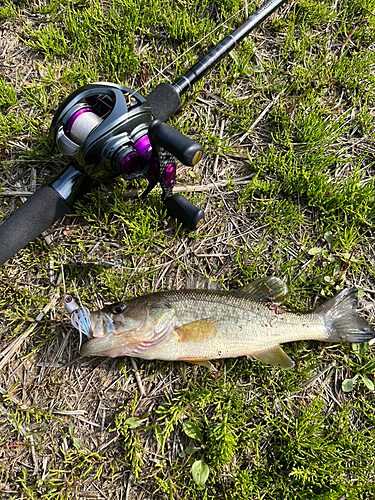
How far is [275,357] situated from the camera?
307 centimetres

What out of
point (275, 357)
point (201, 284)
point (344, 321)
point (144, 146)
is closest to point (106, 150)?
point (144, 146)

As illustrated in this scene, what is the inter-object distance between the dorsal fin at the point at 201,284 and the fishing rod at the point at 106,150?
486 millimetres

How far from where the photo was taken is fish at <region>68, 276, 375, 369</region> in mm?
2850

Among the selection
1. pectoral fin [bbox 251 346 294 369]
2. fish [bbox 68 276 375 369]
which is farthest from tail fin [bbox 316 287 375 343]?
pectoral fin [bbox 251 346 294 369]

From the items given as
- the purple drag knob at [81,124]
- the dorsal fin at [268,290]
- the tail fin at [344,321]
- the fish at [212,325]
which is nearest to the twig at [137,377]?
the fish at [212,325]

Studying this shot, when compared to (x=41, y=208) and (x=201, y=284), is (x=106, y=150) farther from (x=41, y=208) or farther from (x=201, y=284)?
(x=201, y=284)

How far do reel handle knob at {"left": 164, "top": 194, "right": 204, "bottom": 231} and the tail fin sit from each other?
1342 millimetres

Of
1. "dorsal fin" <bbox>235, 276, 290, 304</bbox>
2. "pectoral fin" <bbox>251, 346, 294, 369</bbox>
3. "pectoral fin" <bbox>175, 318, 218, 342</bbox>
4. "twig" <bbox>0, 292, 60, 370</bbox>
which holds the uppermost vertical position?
"twig" <bbox>0, 292, 60, 370</bbox>

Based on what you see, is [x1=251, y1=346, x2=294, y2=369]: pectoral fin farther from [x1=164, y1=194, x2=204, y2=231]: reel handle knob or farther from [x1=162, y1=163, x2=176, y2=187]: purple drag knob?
[x1=162, y1=163, x2=176, y2=187]: purple drag knob

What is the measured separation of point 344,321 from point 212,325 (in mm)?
1203

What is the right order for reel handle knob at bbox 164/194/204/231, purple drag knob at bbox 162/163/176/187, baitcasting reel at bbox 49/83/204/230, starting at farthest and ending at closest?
reel handle knob at bbox 164/194/204/231
purple drag knob at bbox 162/163/176/187
baitcasting reel at bbox 49/83/204/230

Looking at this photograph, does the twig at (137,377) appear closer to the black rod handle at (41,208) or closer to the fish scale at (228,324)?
the fish scale at (228,324)

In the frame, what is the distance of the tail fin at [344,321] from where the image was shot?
124 inches

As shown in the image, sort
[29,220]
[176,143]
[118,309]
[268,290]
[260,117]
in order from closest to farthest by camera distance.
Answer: [176,143] → [118,309] → [29,220] → [268,290] → [260,117]
